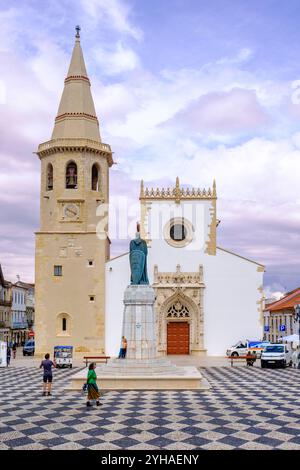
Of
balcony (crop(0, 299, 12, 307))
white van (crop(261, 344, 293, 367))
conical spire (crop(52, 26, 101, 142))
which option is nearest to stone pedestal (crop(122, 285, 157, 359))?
white van (crop(261, 344, 293, 367))

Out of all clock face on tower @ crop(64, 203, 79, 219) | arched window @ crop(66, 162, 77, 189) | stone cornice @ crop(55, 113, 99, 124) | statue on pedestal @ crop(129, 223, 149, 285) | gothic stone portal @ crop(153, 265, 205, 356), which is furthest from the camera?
stone cornice @ crop(55, 113, 99, 124)

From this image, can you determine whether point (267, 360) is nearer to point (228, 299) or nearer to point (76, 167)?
point (228, 299)

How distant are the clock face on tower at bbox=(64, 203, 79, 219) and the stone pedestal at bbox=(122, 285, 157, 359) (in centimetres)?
1561

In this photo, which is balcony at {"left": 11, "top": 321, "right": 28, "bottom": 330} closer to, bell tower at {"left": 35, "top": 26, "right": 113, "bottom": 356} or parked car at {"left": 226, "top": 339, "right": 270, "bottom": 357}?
bell tower at {"left": 35, "top": 26, "right": 113, "bottom": 356}

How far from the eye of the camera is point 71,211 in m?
35.6

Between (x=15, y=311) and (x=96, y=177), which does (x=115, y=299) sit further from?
(x=15, y=311)

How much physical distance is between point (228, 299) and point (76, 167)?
13.6m

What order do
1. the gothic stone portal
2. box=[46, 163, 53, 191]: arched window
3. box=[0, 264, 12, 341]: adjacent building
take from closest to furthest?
the gothic stone portal
box=[46, 163, 53, 191]: arched window
box=[0, 264, 12, 341]: adjacent building

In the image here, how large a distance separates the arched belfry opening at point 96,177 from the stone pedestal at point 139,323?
17040 mm

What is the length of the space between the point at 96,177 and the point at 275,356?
1766 centimetres

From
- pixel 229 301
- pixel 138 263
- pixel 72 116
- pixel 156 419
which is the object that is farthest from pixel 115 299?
pixel 156 419

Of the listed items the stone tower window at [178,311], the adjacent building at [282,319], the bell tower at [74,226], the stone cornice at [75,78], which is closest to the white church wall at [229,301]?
the stone tower window at [178,311]

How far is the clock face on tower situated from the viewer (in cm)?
3556

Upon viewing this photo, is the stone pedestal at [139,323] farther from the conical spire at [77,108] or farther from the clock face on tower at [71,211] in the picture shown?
the conical spire at [77,108]
